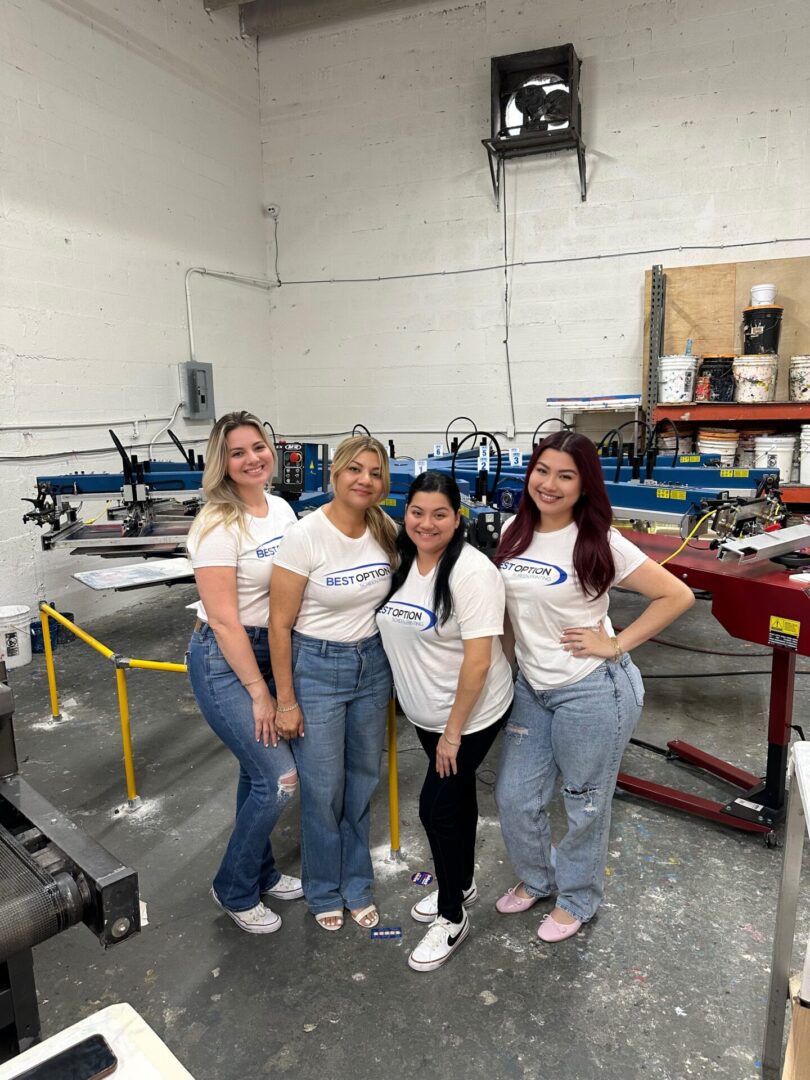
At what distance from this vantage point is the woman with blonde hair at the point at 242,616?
5.45 ft

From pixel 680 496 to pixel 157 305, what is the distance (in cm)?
397

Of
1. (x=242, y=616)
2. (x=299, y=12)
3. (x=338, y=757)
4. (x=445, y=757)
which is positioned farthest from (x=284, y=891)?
(x=299, y=12)

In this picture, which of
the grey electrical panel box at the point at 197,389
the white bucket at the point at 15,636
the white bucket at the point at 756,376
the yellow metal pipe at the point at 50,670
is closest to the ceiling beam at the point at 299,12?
the grey electrical panel box at the point at 197,389

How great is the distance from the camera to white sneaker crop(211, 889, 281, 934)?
6.23 feet

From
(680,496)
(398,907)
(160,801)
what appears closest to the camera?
(398,907)

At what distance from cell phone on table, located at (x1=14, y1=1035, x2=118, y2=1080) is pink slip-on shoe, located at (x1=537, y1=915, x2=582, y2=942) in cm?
141

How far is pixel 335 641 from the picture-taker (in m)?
1.71

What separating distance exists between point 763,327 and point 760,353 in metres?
0.16

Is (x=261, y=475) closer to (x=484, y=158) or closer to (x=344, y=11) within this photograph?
(x=484, y=158)

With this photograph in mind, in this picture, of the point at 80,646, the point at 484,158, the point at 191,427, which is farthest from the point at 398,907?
the point at 484,158

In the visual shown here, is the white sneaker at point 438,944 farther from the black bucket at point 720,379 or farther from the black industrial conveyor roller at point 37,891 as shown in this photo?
the black bucket at point 720,379

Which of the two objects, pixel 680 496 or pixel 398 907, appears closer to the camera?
pixel 398 907

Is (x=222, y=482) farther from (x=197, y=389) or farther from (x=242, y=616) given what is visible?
(x=197, y=389)

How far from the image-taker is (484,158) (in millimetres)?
5383
